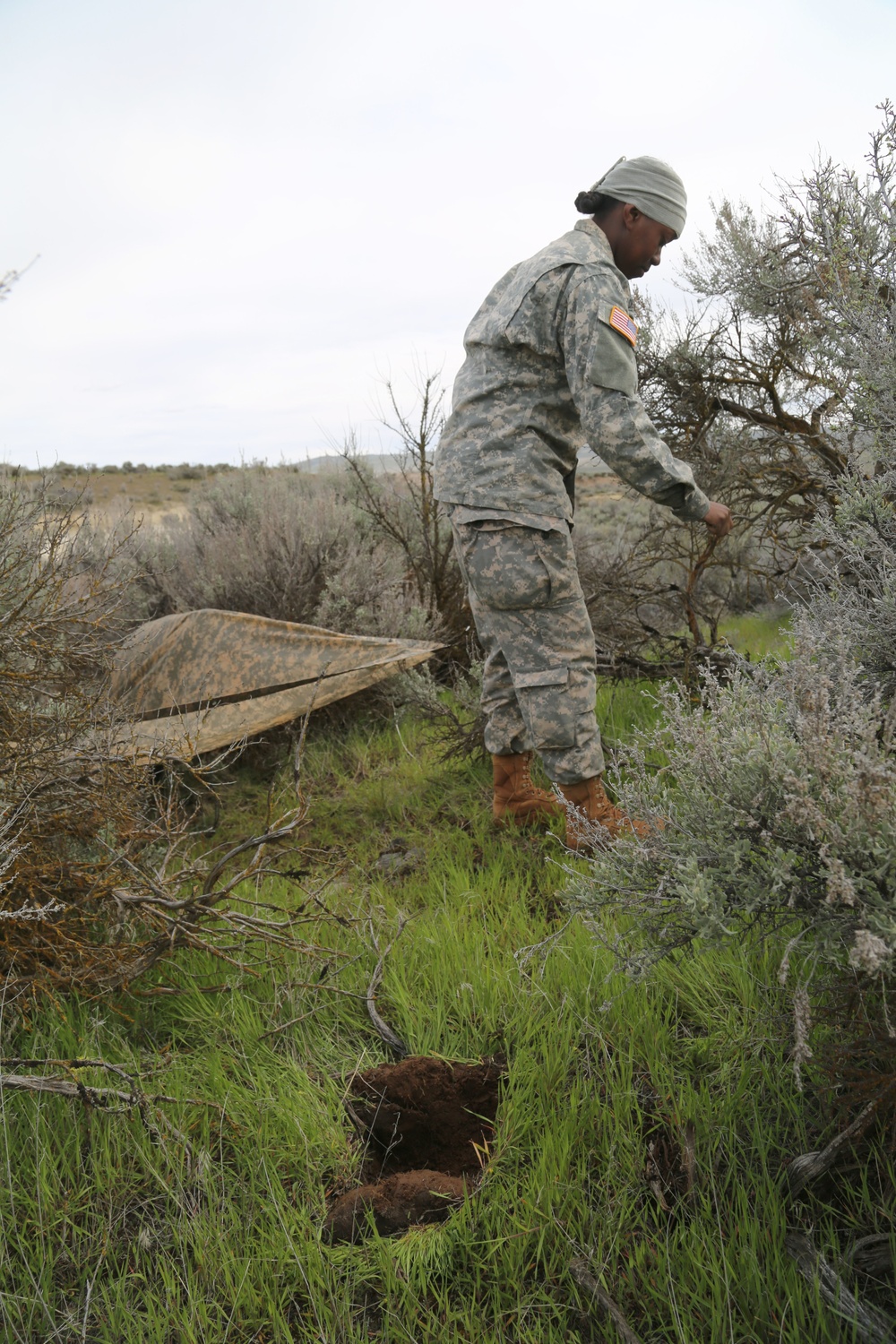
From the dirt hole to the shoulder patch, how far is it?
7.71 feet

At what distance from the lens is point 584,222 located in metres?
3.29

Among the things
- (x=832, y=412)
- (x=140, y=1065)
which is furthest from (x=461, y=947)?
(x=832, y=412)

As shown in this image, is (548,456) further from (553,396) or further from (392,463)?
(392,463)

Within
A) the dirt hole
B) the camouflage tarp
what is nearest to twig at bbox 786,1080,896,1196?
the dirt hole

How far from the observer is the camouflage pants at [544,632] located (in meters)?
3.33

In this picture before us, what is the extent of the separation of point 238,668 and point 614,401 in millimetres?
2421

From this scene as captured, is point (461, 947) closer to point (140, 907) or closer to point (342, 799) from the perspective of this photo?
point (140, 907)

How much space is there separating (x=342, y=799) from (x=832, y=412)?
2.89 meters

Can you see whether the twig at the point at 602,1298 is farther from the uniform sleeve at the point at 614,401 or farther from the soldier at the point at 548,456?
the uniform sleeve at the point at 614,401

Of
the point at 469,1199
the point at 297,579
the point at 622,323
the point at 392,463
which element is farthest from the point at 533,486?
the point at 392,463

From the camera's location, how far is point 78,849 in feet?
9.59

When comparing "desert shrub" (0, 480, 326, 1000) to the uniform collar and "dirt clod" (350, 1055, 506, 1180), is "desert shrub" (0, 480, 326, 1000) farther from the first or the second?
the uniform collar

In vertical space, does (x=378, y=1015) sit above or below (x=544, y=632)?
below

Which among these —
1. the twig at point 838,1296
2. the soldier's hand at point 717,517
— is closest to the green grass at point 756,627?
the soldier's hand at point 717,517
